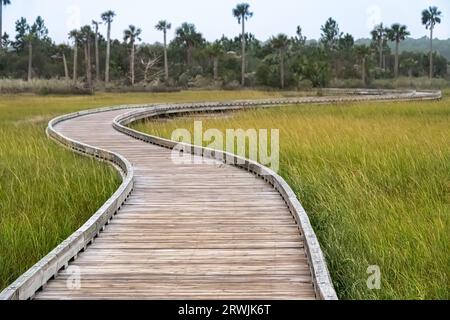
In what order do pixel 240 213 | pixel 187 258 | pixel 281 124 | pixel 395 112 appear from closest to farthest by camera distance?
pixel 187 258 < pixel 240 213 < pixel 281 124 < pixel 395 112

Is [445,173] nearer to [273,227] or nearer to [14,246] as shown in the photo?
[273,227]

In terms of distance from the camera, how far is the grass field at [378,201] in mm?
6246

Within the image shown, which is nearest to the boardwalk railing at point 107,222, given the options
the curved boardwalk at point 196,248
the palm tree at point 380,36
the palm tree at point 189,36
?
the curved boardwalk at point 196,248

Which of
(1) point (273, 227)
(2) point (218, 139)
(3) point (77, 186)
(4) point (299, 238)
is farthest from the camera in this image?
(2) point (218, 139)

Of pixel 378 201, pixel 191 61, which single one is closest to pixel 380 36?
pixel 191 61

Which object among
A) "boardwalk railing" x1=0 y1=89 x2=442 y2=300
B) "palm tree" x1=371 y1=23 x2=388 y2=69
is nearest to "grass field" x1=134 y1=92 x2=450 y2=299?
"boardwalk railing" x1=0 y1=89 x2=442 y2=300

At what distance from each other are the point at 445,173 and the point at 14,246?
729 centimetres

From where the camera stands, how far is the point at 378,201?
30.6 ft

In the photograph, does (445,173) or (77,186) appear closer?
(77,186)

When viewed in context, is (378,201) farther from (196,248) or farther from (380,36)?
(380,36)

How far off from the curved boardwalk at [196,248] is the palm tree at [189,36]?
68421 millimetres

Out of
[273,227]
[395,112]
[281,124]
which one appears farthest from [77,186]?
[395,112]

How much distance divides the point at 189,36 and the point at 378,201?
6977 cm
